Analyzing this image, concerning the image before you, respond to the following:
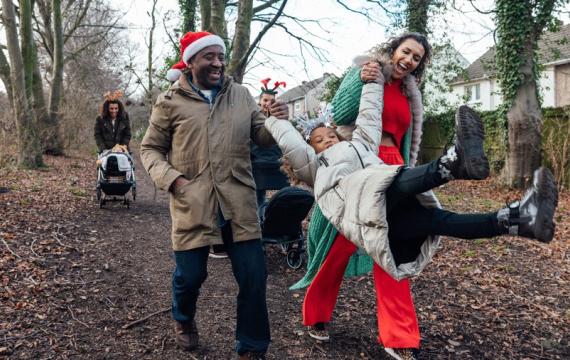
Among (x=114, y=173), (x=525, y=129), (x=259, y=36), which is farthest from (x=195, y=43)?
(x=525, y=129)

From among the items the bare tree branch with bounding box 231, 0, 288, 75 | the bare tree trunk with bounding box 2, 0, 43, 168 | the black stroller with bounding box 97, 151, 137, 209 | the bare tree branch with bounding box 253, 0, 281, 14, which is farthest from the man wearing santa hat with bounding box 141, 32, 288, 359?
the bare tree branch with bounding box 253, 0, 281, 14

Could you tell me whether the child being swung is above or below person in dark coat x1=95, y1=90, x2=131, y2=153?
below

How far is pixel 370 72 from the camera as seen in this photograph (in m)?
3.51

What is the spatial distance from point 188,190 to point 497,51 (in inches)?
490

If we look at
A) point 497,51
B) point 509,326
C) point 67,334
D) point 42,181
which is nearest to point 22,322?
point 67,334

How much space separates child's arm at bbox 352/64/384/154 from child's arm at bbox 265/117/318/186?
0.36 meters

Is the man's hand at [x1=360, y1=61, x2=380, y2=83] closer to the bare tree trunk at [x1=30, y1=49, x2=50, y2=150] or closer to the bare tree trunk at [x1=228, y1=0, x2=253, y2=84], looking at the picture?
the bare tree trunk at [x1=228, y1=0, x2=253, y2=84]

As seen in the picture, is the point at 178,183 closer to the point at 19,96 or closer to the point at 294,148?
the point at 294,148

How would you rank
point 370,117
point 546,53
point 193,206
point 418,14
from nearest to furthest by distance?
point 193,206 → point 370,117 → point 418,14 → point 546,53

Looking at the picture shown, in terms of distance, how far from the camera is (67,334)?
380 cm

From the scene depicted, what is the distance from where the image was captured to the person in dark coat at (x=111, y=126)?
9.16 metres

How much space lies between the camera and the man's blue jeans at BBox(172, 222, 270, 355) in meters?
3.21

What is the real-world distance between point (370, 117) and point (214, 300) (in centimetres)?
236

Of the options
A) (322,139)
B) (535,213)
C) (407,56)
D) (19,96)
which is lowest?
(535,213)
